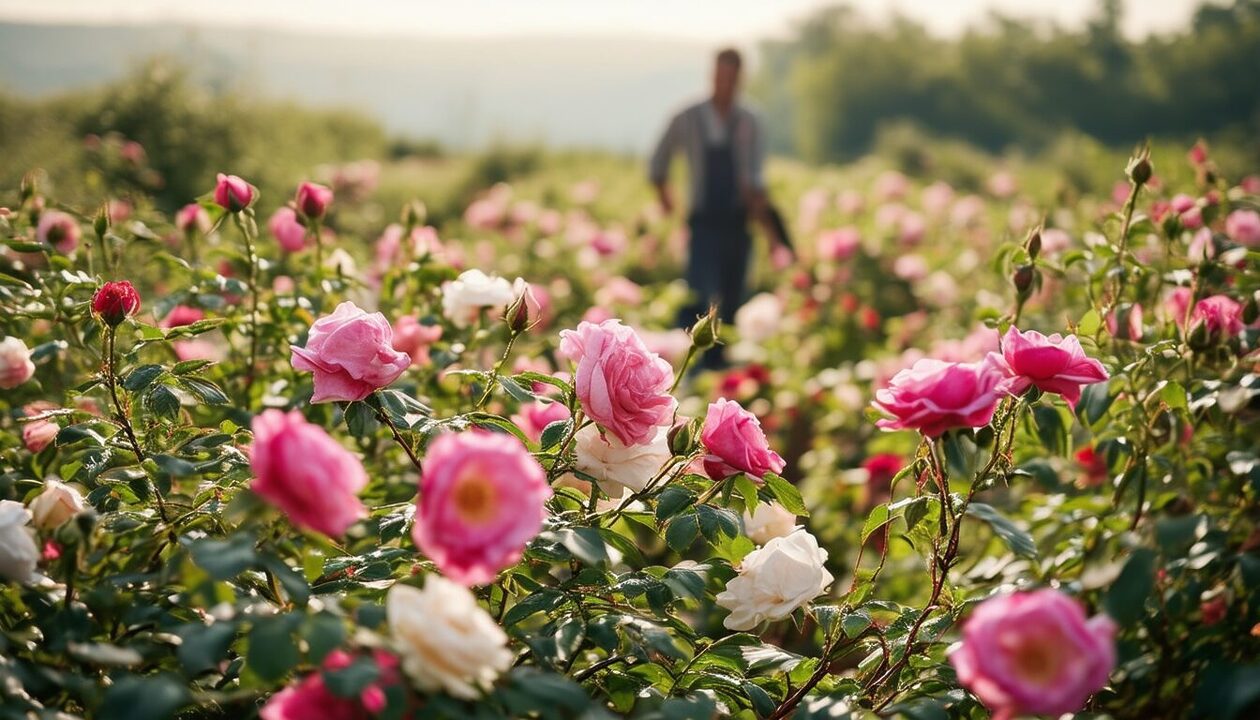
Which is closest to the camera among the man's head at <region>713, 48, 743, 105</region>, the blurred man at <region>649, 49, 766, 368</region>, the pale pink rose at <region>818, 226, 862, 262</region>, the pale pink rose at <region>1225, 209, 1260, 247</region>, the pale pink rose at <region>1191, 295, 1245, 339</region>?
the pale pink rose at <region>1191, 295, 1245, 339</region>

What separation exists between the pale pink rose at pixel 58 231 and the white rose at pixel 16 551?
89 cm

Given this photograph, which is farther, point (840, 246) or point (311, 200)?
point (840, 246)

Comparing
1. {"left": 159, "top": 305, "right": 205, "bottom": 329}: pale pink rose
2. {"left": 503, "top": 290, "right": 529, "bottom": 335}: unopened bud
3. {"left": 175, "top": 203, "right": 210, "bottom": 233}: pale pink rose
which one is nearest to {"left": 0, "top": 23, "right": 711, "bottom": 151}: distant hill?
{"left": 175, "top": 203, "right": 210, "bottom": 233}: pale pink rose

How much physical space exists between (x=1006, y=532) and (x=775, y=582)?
253 millimetres

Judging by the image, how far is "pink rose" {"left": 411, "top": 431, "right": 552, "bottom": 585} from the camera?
2.40ft

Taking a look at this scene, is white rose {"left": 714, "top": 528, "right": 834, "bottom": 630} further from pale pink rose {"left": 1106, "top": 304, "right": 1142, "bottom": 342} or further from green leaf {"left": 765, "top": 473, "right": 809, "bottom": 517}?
pale pink rose {"left": 1106, "top": 304, "right": 1142, "bottom": 342}

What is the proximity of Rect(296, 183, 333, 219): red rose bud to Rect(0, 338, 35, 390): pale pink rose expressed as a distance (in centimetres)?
49

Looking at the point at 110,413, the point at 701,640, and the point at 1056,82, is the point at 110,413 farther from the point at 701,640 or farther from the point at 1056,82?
the point at 1056,82

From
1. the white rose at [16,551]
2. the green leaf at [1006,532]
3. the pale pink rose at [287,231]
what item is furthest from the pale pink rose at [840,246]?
the white rose at [16,551]

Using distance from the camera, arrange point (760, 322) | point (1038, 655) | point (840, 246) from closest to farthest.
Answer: point (1038, 655) → point (760, 322) → point (840, 246)

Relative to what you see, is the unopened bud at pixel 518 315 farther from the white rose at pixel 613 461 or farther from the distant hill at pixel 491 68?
the distant hill at pixel 491 68

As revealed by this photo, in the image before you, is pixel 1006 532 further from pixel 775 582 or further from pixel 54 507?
pixel 54 507

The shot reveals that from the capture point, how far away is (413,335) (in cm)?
165

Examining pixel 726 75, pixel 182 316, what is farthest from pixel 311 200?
pixel 726 75
